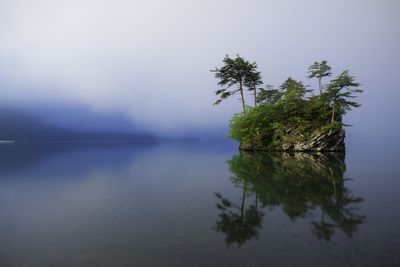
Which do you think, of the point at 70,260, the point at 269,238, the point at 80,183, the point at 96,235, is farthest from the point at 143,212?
the point at 80,183

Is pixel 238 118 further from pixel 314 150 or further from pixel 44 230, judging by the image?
pixel 44 230

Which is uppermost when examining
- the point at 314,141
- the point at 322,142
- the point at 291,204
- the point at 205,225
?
the point at 314,141

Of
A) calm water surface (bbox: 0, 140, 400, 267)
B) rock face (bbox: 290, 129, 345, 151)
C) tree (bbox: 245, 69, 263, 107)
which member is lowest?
calm water surface (bbox: 0, 140, 400, 267)

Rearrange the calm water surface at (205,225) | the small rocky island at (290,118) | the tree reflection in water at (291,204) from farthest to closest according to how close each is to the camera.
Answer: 1. the small rocky island at (290,118)
2. the tree reflection in water at (291,204)
3. the calm water surface at (205,225)

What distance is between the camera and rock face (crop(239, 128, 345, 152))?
45531 millimetres

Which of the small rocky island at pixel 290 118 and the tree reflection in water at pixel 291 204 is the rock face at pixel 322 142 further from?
the tree reflection in water at pixel 291 204

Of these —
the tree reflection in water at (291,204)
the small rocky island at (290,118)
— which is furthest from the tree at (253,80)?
the tree reflection in water at (291,204)

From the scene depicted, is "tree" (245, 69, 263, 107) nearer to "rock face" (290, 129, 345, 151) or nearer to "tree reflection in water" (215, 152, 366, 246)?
"rock face" (290, 129, 345, 151)

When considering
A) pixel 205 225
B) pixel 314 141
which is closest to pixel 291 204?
pixel 205 225

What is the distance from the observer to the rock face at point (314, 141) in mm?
45531

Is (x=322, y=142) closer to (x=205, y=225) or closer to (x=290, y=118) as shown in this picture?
(x=290, y=118)

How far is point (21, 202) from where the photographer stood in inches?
567

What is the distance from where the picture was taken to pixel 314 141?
150 ft

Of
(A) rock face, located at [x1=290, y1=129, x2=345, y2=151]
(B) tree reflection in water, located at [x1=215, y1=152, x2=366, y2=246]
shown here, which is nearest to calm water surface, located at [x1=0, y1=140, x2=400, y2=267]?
(B) tree reflection in water, located at [x1=215, y1=152, x2=366, y2=246]
